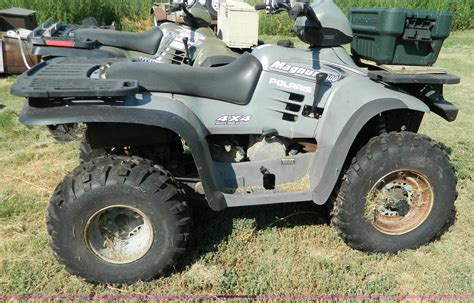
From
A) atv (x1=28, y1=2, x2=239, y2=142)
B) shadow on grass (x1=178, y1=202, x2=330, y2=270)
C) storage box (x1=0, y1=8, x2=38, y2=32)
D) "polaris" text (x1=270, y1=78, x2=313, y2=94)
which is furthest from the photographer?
storage box (x1=0, y1=8, x2=38, y2=32)

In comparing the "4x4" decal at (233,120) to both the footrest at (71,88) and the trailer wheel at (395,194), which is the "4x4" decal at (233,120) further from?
the trailer wheel at (395,194)

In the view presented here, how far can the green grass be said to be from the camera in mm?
12211

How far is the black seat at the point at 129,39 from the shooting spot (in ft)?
17.6

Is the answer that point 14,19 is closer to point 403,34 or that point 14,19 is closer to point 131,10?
point 131,10

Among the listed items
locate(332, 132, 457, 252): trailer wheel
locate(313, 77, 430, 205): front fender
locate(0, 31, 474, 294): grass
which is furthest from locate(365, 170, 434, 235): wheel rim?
locate(313, 77, 430, 205): front fender

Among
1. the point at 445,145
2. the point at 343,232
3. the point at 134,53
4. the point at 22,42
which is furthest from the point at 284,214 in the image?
the point at 22,42

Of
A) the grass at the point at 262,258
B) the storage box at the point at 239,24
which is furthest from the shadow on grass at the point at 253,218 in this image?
the storage box at the point at 239,24

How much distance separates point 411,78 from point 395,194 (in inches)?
31.5

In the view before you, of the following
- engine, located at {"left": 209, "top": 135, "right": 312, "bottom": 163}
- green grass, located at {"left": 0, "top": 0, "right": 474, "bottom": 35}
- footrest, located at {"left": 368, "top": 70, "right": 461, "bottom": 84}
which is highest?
footrest, located at {"left": 368, "top": 70, "right": 461, "bottom": 84}

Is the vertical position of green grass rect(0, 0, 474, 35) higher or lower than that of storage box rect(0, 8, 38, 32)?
lower

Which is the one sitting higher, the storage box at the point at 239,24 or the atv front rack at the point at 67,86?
the atv front rack at the point at 67,86

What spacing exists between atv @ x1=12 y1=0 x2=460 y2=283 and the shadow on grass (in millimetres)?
438

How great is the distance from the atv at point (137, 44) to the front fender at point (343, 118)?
213cm

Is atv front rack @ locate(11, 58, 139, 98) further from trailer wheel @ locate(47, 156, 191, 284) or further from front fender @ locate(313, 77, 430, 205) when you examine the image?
front fender @ locate(313, 77, 430, 205)
